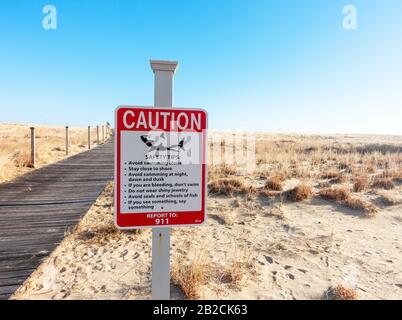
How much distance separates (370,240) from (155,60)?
16.1ft

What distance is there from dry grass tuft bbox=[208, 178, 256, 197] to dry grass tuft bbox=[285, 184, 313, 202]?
97 centimetres

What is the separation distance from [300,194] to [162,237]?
590 cm

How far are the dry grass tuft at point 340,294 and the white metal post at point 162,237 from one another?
78.8 inches

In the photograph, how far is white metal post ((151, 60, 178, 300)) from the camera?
1951 mm

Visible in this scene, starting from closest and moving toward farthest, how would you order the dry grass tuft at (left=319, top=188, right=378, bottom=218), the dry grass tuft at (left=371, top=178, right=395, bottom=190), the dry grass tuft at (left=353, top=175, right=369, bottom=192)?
the dry grass tuft at (left=319, top=188, right=378, bottom=218) < the dry grass tuft at (left=353, top=175, right=369, bottom=192) < the dry grass tuft at (left=371, top=178, right=395, bottom=190)

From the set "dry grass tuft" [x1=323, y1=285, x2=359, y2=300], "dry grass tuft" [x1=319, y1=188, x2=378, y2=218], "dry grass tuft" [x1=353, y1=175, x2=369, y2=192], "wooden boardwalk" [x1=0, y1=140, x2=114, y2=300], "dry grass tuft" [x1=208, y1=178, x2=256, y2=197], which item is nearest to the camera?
"dry grass tuft" [x1=323, y1=285, x2=359, y2=300]

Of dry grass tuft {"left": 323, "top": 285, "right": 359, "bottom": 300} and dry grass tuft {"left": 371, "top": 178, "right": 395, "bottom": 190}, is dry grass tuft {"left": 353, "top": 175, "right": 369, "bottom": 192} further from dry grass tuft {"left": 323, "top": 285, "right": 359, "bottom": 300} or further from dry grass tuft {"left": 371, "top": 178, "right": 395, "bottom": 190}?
dry grass tuft {"left": 323, "top": 285, "right": 359, "bottom": 300}

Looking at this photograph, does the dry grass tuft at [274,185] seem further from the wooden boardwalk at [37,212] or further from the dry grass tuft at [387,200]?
the wooden boardwalk at [37,212]

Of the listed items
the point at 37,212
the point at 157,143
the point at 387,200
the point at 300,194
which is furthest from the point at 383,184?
the point at 37,212

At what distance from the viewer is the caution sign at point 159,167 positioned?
1.91 meters

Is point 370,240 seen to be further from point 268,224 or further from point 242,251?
point 242,251

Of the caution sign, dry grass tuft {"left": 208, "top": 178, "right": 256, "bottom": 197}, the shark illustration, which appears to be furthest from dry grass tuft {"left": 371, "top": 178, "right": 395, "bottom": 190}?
the shark illustration

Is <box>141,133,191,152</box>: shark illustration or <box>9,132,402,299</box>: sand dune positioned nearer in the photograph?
<box>141,133,191,152</box>: shark illustration
